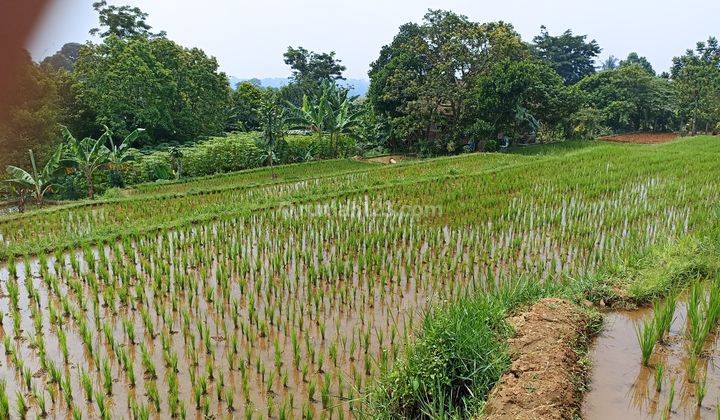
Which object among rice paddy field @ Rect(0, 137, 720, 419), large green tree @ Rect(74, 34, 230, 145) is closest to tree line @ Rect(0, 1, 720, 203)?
large green tree @ Rect(74, 34, 230, 145)

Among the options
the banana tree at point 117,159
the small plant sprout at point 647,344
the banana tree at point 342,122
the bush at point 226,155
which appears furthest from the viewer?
the banana tree at point 342,122

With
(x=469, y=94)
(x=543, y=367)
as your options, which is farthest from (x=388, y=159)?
(x=543, y=367)

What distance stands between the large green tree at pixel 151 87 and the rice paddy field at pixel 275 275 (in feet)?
28.2

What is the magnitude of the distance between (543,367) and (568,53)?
39120mm

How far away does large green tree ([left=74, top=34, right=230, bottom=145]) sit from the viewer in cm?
1766

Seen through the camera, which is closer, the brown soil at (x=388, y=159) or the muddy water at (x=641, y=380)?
the muddy water at (x=641, y=380)

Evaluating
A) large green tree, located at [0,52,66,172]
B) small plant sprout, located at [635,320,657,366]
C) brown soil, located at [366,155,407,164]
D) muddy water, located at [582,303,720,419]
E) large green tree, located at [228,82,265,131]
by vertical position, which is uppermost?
large green tree, located at [228,82,265,131]

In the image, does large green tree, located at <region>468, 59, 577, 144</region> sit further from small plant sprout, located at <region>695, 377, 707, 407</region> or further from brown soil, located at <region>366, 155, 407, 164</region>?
small plant sprout, located at <region>695, 377, 707, 407</region>

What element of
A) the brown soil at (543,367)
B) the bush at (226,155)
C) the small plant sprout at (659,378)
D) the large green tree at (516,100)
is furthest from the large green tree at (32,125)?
the large green tree at (516,100)

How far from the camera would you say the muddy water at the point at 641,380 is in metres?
3.02

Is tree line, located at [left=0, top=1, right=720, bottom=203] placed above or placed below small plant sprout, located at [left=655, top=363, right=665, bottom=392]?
above

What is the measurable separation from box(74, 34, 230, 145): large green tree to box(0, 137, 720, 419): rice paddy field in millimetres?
8606

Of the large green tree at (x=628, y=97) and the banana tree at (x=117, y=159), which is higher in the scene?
the large green tree at (x=628, y=97)

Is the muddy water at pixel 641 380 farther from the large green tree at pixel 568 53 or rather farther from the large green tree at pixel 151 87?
the large green tree at pixel 568 53
